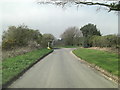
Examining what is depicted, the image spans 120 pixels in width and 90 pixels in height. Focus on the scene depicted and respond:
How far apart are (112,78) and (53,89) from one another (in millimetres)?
4546

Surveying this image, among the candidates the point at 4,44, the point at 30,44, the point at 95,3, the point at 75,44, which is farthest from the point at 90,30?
the point at 95,3

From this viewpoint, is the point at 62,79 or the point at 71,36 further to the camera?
the point at 71,36

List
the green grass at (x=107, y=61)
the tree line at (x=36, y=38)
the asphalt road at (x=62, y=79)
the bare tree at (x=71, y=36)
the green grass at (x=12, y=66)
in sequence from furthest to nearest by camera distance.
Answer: the bare tree at (x=71, y=36) < the tree line at (x=36, y=38) < the green grass at (x=107, y=61) < the green grass at (x=12, y=66) < the asphalt road at (x=62, y=79)

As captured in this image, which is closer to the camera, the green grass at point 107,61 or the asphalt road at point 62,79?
the asphalt road at point 62,79

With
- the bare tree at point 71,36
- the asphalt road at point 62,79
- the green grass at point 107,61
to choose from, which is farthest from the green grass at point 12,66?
the bare tree at point 71,36

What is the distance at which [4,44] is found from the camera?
3725cm

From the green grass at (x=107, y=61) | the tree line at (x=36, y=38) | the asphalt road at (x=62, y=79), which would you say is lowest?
the asphalt road at (x=62, y=79)

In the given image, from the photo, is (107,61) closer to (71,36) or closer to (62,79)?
(62,79)

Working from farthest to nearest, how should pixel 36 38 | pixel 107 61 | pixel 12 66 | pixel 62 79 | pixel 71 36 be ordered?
1. pixel 71 36
2. pixel 36 38
3. pixel 107 61
4. pixel 12 66
5. pixel 62 79

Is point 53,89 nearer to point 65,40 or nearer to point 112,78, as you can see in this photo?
point 112,78

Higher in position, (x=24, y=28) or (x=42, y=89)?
(x=24, y=28)

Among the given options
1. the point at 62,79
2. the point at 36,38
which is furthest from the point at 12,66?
the point at 36,38

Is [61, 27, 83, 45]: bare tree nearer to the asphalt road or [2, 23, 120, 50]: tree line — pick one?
[2, 23, 120, 50]: tree line

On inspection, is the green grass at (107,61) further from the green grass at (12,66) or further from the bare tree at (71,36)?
the bare tree at (71,36)
